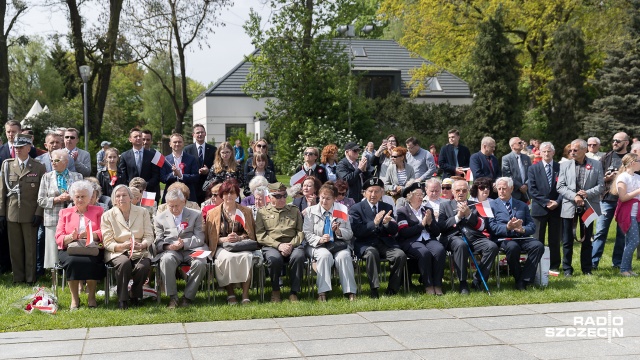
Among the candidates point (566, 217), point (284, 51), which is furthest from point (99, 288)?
point (284, 51)

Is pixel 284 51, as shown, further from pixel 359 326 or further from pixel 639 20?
pixel 359 326

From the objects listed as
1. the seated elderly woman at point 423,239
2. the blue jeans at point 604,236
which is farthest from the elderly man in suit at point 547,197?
the seated elderly woman at point 423,239

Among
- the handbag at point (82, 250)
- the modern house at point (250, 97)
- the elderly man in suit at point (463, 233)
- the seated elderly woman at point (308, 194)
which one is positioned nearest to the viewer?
the handbag at point (82, 250)

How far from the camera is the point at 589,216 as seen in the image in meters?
9.68

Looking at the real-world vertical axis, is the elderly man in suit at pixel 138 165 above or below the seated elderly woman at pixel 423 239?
above

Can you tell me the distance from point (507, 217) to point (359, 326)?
118 inches

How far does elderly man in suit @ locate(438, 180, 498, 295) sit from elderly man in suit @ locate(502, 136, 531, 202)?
7.32 ft

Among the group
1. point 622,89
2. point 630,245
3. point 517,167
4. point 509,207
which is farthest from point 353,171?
point 622,89

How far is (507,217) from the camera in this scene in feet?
29.5

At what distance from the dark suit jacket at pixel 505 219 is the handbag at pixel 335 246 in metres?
1.97

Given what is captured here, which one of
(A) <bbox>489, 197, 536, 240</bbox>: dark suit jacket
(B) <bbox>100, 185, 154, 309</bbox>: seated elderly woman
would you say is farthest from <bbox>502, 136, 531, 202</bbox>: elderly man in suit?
(B) <bbox>100, 185, 154, 309</bbox>: seated elderly woman

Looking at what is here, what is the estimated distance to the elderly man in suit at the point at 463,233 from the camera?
8609 mm

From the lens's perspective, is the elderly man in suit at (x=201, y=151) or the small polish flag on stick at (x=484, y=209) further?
the elderly man in suit at (x=201, y=151)

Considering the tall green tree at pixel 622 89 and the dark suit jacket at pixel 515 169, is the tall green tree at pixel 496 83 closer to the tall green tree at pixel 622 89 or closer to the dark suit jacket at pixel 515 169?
the tall green tree at pixel 622 89
